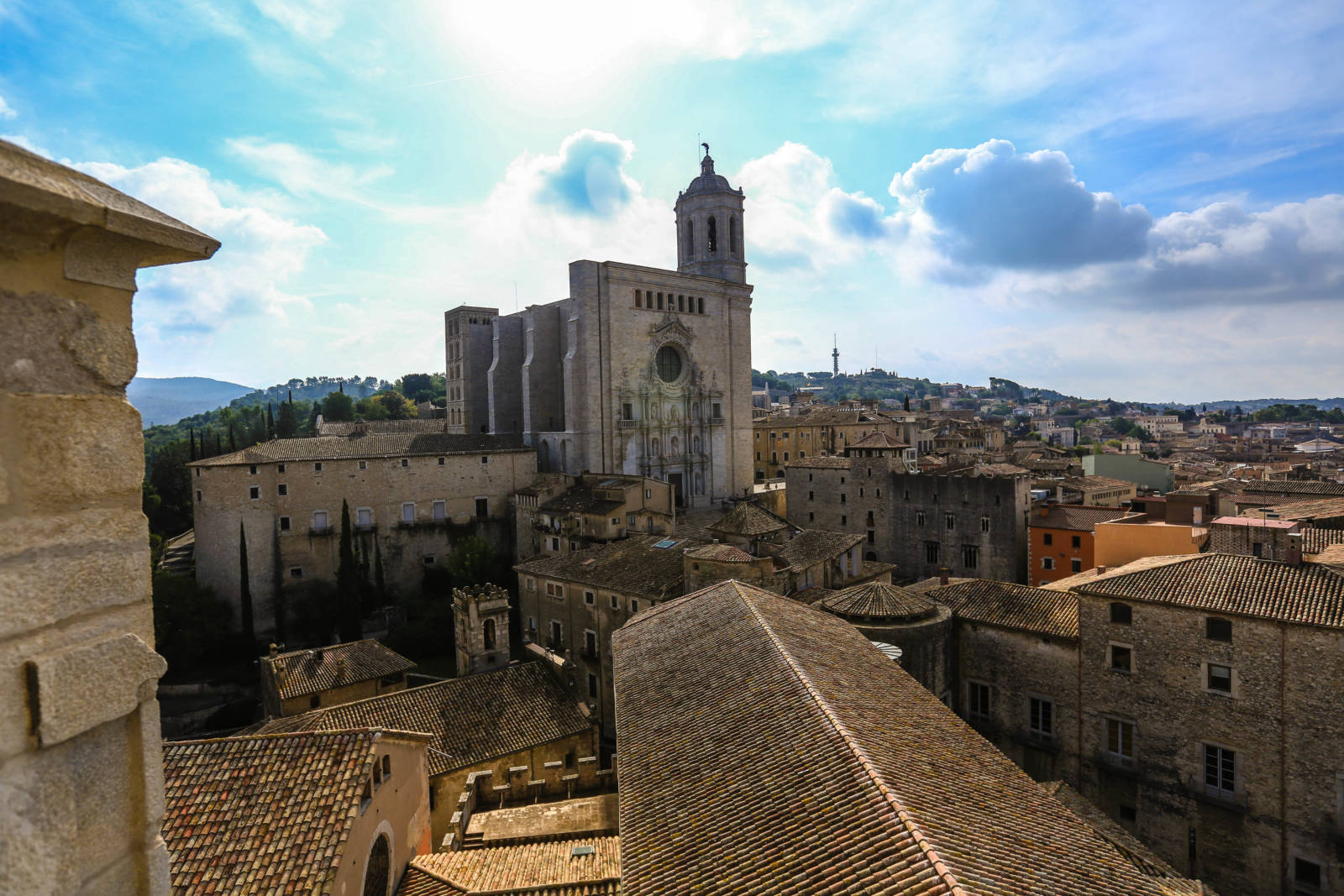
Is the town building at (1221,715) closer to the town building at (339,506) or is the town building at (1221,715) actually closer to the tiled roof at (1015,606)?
the tiled roof at (1015,606)

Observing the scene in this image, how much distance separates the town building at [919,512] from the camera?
146 ft

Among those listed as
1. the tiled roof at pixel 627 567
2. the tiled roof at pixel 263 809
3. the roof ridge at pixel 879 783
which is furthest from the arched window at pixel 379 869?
the tiled roof at pixel 627 567

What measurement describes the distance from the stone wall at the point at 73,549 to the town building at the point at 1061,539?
45026 mm

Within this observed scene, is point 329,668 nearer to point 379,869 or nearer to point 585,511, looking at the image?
point 379,869

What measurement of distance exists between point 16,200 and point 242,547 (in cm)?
4253

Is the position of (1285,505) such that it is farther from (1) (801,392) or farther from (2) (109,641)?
(1) (801,392)

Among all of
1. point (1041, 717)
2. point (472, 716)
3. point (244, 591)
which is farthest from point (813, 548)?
point (244, 591)

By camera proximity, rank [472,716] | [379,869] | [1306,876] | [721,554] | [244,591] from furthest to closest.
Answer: [244,591], [721,554], [472,716], [1306,876], [379,869]

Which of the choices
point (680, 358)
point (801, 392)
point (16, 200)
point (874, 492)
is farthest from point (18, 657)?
point (801, 392)

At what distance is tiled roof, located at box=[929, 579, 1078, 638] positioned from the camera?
2242 cm

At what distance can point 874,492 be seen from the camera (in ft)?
164

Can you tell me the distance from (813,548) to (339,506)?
2709cm

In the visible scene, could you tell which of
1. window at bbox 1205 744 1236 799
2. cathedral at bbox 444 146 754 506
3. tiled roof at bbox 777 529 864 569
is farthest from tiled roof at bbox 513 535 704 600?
cathedral at bbox 444 146 754 506

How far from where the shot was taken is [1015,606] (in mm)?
23828
